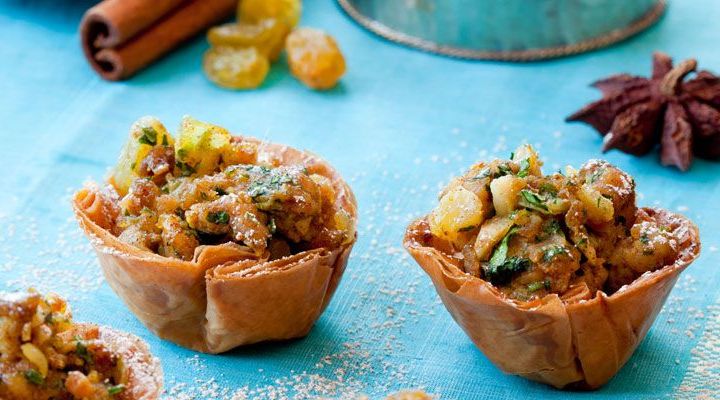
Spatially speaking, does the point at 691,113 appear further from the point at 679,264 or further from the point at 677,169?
the point at 679,264

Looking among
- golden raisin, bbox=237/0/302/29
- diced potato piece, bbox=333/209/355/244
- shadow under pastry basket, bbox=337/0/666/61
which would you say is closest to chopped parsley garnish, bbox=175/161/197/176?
diced potato piece, bbox=333/209/355/244

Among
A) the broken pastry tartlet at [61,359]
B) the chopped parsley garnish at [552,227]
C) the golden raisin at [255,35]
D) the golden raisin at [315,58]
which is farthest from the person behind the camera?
the golden raisin at [255,35]

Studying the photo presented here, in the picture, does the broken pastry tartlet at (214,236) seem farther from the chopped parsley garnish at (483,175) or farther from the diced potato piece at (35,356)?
the diced potato piece at (35,356)

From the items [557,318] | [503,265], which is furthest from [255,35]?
[557,318]

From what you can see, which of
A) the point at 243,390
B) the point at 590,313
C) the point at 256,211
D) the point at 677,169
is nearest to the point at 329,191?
the point at 256,211

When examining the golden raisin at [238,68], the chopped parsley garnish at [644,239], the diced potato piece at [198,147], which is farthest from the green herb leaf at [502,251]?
the golden raisin at [238,68]

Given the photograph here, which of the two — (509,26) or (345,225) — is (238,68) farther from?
(345,225)
